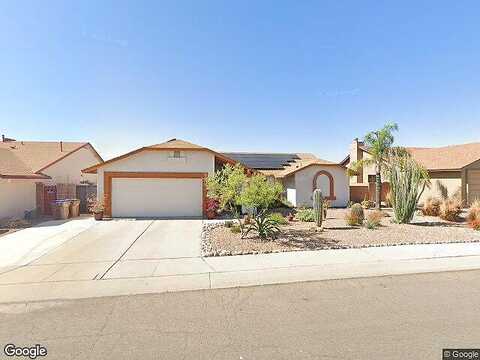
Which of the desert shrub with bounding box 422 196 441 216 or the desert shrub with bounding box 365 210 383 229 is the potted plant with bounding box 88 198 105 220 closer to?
the desert shrub with bounding box 365 210 383 229

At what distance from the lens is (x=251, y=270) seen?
263 inches

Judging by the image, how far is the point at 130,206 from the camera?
15.8 m

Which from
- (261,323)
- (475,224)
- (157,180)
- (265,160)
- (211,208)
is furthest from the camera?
(265,160)

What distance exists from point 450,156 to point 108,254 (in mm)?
23931

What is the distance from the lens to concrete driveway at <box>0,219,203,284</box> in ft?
21.4

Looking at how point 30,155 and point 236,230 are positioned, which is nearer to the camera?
point 236,230

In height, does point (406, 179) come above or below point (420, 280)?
above

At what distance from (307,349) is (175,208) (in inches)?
527

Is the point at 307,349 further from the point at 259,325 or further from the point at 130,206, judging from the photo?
the point at 130,206

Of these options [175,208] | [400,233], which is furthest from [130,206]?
[400,233]

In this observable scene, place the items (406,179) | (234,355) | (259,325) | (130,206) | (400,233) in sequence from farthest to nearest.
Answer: (130,206) < (406,179) < (400,233) < (259,325) < (234,355)

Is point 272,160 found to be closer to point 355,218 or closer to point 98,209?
point 355,218

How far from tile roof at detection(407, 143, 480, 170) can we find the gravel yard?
847cm

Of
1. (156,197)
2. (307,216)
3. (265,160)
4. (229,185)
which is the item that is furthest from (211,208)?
(265,160)
